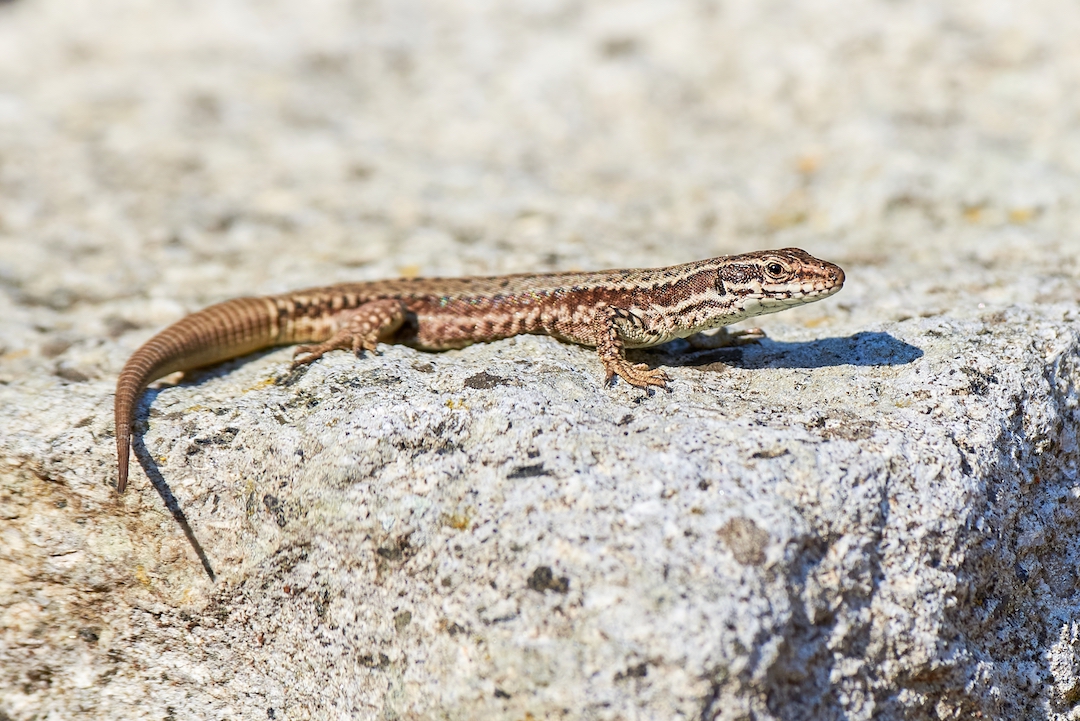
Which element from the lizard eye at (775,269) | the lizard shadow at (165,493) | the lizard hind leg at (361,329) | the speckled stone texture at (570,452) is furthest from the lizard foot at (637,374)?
the lizard shadow at (165,493)

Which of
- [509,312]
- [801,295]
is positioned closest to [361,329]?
[509,312]

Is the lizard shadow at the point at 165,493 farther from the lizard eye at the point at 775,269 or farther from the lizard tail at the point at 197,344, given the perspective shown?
the lizard eye at the point at 775,269

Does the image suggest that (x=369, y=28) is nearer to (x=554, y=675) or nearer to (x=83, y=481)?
(x=83, y=481)

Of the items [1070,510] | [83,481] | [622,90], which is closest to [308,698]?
[83,481]

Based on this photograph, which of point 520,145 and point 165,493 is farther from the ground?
point 520,145

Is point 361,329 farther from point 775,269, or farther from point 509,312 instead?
point 775,269

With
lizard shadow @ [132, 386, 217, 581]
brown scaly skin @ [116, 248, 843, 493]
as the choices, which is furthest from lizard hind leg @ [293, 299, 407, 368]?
lizard shadow @ [132, 386, 217, 581]
